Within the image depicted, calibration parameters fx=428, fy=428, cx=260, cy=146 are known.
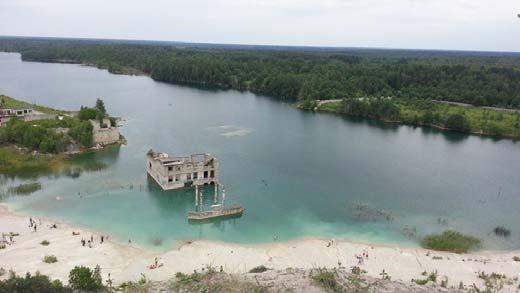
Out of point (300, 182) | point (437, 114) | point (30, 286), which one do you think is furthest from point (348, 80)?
point (30, 286)

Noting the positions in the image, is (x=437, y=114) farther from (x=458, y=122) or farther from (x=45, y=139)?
(x=45, y=139)

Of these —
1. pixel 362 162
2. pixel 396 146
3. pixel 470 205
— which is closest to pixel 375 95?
pixel 396 146

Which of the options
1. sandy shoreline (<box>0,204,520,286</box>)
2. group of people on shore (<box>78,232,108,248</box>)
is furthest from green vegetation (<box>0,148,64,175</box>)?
group of people on shore (<box>78,232,108,248</box>)

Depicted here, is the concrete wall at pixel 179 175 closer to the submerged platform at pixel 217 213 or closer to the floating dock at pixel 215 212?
the floating dock at pixel 215 212

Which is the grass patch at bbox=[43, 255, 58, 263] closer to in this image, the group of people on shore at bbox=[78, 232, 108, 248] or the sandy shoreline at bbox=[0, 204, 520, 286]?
the sandy shoreline at bbox=[0, 204, 520, 286]

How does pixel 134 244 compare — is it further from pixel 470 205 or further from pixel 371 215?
pixel 470 205

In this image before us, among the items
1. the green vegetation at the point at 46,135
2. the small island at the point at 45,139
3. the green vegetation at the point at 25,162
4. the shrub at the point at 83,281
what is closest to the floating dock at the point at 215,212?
the shrub at the point at 83,281
